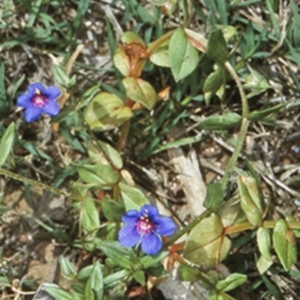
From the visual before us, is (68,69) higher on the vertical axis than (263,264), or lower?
higher

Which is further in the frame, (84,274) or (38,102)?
(38,102)

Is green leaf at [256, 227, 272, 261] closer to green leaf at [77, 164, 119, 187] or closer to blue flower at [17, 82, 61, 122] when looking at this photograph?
green leaf at [77, 164, 119, 187]

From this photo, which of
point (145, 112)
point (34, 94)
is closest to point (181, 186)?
point (145, 112)

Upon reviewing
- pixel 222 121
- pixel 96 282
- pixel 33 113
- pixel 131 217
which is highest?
pixel 33 113

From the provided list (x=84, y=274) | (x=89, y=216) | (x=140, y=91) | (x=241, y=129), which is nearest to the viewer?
(x=84, y=274)

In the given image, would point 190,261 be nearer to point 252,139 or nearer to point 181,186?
point 181,186

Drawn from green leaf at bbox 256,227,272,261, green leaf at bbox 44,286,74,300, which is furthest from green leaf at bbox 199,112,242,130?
green leaf at bbox 44,286,74,300

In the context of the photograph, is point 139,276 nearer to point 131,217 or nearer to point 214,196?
point 131,217

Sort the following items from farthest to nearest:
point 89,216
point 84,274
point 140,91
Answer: point 140,91 → point 89,216 → point 84,274

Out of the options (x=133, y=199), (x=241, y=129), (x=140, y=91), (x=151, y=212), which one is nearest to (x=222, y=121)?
(x=241, y=129)

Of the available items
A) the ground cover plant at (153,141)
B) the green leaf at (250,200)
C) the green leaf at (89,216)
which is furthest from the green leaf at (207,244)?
the green leaf at (89,216)
